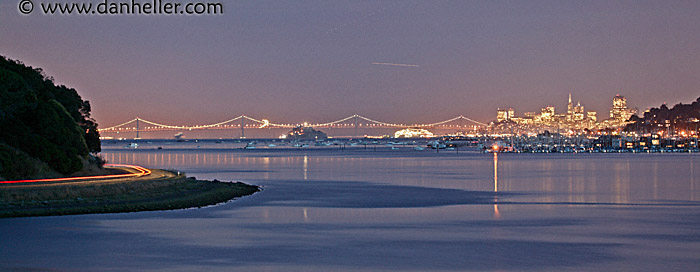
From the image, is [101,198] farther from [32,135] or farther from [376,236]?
[376,236]

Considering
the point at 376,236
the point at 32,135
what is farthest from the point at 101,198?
the point at 376,236

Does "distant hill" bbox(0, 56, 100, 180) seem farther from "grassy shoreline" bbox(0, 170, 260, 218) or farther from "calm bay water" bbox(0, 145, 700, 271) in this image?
"calm bay water" bbox(0, 145, 700, 271)

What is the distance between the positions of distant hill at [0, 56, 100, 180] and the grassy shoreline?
3422mm

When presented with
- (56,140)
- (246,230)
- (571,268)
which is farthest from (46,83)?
(571,268)

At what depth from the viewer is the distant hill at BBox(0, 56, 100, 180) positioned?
33.6 meters

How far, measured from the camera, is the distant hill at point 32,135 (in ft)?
110

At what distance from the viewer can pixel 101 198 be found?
98.7ft

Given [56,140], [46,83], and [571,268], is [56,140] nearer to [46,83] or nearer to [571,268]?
[46,83]

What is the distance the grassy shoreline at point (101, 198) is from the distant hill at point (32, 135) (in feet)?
11.2

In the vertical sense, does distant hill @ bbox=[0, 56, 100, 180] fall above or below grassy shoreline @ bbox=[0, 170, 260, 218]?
above

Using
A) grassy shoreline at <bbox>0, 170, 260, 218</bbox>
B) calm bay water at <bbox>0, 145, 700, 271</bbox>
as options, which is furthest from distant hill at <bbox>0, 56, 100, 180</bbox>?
calm bay water at <bbox>0, 145, 700, 271</bbox>

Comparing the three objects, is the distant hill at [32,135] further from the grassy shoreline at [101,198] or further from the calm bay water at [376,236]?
the calm bay water at [376,236]

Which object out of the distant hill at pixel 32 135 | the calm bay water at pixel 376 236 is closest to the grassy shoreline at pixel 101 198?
the calm bay water at pixel 376 236

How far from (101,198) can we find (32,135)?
6973 mm
